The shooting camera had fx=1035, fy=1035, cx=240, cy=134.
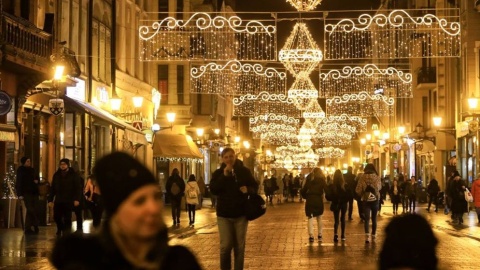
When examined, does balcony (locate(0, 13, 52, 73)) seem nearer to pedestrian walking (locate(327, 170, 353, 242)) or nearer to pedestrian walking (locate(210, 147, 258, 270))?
pedestrian walking (locate(327, 170, 353, 242))

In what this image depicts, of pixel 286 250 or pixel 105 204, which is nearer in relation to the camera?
pixel 105 204

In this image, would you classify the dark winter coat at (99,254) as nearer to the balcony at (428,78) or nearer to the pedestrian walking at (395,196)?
the pedestrian walking at (395,196)

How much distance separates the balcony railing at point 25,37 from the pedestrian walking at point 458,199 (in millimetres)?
13766

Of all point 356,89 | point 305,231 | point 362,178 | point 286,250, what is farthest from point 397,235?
point 356,89

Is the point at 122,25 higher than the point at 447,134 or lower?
higher

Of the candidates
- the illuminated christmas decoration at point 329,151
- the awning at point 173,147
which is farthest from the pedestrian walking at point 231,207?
the illuminated christmas decoration at point 329,151

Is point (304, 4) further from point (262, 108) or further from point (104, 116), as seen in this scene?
point (262, 108)

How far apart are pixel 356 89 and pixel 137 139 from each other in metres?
48.9

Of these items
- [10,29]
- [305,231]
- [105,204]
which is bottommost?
[305,231]

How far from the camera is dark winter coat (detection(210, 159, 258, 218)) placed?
45.2 feet

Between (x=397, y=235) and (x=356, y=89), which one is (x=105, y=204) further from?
(x=356, y=89)

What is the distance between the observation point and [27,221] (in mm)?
26391

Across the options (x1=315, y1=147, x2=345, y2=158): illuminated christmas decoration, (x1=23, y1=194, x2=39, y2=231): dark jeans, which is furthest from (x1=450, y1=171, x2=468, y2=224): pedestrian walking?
(x1=315, y1=147, x2=345, y2=158): illuminated christmas decoration

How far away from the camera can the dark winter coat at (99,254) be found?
12.3 feet
